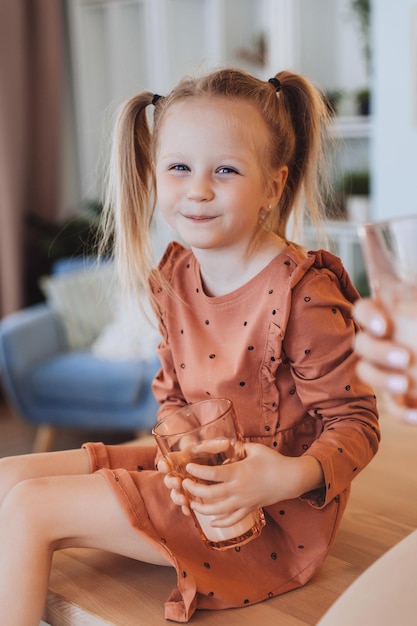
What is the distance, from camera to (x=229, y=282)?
132 centimetres

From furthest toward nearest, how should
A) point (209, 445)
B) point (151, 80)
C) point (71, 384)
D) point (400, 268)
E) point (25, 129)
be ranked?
point (25, 129) → point (151, 80) → point (71, 384) → point (209, 445) → point (400, 268)

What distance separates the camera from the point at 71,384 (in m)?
3.27

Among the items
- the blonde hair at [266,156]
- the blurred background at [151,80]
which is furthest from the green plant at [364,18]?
the blonde hair at [266,156]

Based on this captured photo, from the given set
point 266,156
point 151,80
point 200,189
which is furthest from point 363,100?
point 200,189

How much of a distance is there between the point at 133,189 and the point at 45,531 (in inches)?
22.6

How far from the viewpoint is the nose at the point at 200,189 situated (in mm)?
1191

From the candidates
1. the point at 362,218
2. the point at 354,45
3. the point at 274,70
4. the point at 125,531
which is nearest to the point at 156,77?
the point at 274,70

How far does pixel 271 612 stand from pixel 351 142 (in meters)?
3.26

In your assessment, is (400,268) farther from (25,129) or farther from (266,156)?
(25,129)

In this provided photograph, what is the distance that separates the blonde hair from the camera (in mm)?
1310

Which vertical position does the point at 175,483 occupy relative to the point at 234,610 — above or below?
above

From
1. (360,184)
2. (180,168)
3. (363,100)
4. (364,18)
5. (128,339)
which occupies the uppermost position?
(364,18)

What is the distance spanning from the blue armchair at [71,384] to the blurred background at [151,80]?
556 mm

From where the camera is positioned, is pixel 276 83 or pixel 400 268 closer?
pixel 400 268
